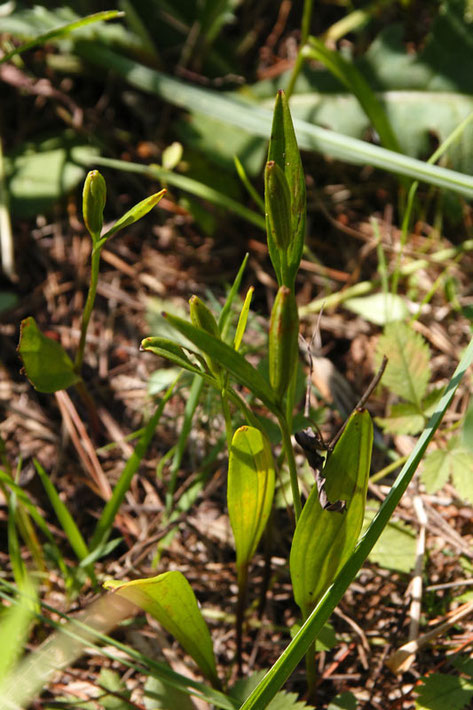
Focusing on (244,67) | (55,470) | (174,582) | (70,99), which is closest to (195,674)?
(174,582)

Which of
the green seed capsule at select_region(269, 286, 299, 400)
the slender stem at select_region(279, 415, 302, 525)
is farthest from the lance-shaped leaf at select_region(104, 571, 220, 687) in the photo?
the green seed capsule at select_region(269, 286, 299, 400)

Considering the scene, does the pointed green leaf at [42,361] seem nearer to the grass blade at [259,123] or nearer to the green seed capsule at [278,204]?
the green seed capsule at [278,204]

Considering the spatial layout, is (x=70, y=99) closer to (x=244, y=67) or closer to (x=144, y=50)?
(x=144, y=50)

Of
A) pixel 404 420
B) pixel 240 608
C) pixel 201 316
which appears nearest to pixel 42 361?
pixel 201 316

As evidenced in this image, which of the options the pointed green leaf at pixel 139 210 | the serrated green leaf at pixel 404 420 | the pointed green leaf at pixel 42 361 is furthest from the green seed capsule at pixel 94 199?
the serrated green leaf at pixel 404 420

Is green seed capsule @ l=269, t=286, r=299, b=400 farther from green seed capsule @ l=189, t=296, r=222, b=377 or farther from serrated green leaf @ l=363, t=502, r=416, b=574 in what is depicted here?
serrated green leaf @ l=363, t=502, r=416, b=574

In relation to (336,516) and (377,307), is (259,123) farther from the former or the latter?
(336,516)
